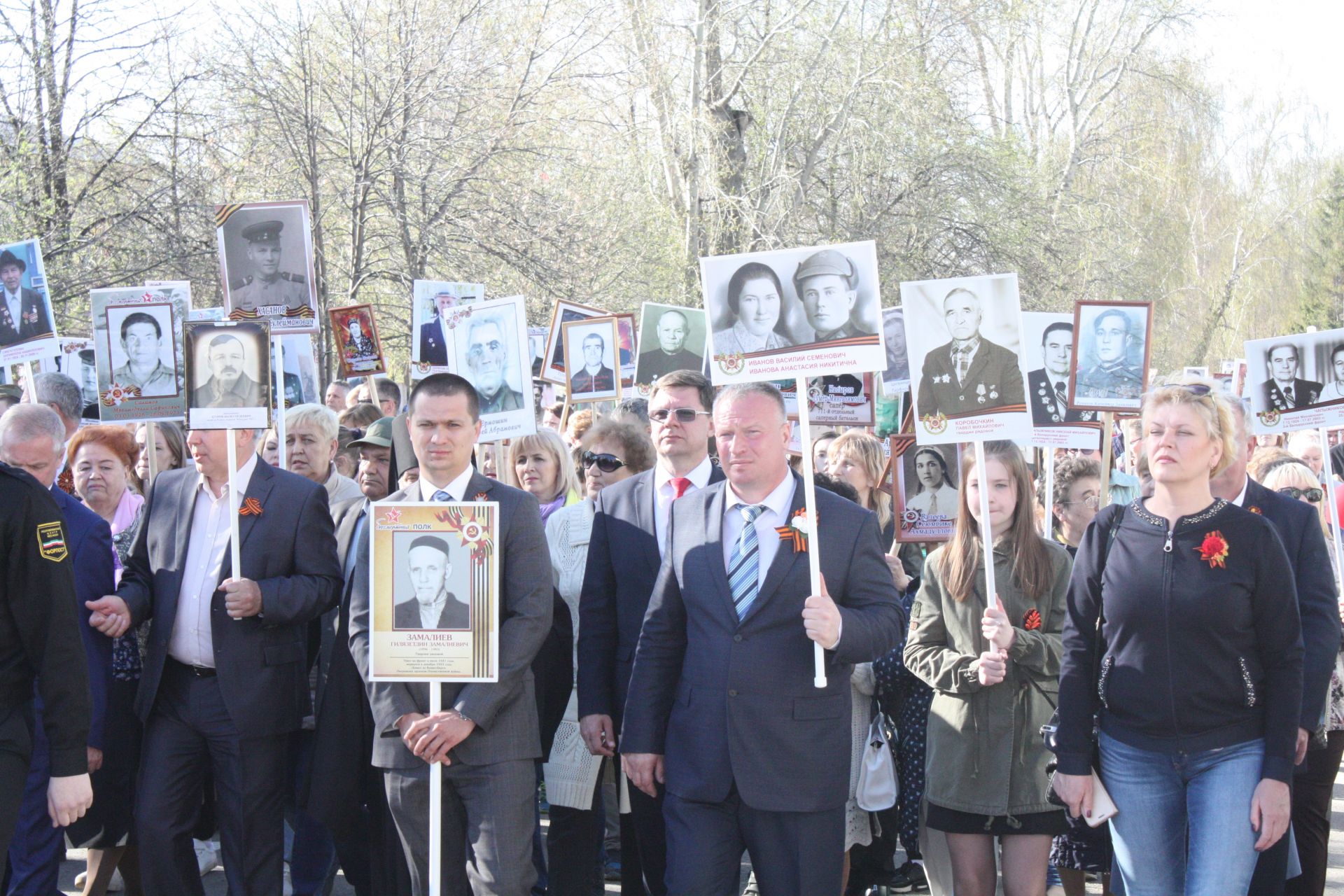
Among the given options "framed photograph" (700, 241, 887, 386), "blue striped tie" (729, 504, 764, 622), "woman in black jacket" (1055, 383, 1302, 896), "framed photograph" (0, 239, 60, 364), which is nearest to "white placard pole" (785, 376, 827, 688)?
"blue striped tie" (729, 504, 764, 622)

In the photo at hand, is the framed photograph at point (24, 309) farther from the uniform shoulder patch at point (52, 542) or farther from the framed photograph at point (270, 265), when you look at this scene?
the uniform shoulder patch at point (52, 542)

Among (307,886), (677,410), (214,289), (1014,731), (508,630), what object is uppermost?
(214,289)

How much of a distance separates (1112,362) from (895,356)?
7.22 feet

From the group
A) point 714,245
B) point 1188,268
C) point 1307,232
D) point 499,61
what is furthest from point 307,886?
point 1307,232

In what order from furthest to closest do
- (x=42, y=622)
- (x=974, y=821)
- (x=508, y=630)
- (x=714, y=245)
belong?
1. (x=714, y=245)
2. (x=974, y=821)
3. (x=508, y=630)
4. (x=42, y=622)

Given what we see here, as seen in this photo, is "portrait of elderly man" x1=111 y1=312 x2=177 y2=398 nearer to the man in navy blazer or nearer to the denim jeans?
the denim jeans

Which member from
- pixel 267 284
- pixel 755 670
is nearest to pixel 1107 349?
pixel 755 670

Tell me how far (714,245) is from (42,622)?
18492 mm

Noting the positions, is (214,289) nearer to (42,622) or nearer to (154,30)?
(154,30)

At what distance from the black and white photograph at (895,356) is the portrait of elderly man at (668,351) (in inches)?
56.6

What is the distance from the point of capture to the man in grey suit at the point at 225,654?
16.1ft

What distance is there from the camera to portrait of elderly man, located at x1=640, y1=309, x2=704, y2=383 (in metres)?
9.78

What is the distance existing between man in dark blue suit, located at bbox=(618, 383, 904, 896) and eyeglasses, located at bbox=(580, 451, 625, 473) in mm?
1534

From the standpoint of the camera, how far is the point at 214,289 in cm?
1537
